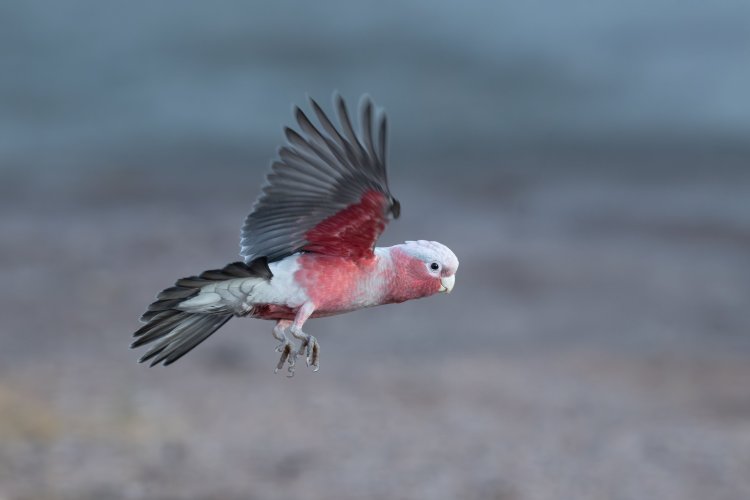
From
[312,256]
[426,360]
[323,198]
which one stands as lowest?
[426,360]

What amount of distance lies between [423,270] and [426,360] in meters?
19.7

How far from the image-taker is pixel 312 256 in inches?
248

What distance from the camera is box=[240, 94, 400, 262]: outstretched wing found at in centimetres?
614

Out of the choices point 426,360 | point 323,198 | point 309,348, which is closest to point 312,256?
point 323,198

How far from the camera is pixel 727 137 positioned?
3734cm

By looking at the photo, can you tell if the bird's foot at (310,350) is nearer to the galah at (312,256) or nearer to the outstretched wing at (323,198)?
the galah at (312,256)

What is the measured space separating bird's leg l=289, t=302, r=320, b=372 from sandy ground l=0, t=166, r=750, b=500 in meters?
12.6

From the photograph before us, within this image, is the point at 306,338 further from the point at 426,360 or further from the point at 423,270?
the point at 426,360

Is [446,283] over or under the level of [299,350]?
over

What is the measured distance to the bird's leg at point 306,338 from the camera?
575cm

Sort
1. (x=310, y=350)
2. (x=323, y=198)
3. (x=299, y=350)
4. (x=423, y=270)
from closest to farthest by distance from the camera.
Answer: (x=310, y=350), (x=299, y=350), (x=423, y=270), (x=323, y=198)

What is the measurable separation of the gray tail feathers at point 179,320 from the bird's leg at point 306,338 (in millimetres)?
272

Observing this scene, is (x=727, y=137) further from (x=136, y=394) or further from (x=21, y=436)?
(x=21, y=436)

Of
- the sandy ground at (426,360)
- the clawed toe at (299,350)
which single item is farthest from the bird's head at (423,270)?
the sandy ground at (426,360)
